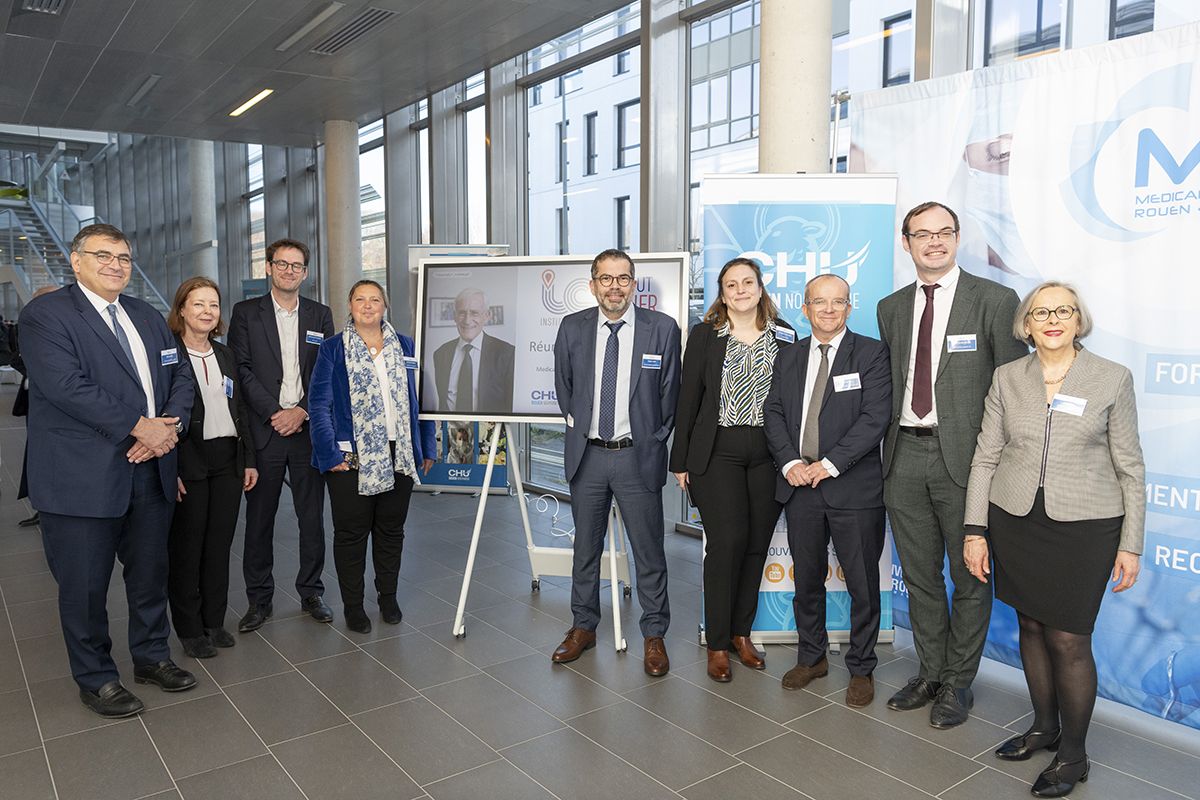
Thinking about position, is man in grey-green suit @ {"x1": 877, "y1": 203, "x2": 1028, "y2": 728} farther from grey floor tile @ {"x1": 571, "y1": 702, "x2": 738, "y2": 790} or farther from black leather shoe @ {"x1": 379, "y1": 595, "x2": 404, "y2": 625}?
black leather shoe @ {"x1": 379, "y1": 595, "x2": 404, "y2": 625}

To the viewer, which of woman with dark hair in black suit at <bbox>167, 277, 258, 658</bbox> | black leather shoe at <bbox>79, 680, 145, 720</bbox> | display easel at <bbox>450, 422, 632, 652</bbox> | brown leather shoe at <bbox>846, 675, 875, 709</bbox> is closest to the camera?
black leather shoe at <bbox>79, 680, 145, 720</bbox>

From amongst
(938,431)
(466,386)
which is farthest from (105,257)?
(938,431)

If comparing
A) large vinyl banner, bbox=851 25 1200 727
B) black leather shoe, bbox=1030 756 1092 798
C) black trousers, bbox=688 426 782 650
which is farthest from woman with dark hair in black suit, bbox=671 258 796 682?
black leather shoe, bbox=1030 756 1092 798

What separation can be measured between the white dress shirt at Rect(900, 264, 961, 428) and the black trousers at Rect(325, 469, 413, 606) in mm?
2151

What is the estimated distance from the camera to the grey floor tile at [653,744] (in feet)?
8.48

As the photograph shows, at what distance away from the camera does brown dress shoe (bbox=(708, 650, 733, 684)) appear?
325 cm

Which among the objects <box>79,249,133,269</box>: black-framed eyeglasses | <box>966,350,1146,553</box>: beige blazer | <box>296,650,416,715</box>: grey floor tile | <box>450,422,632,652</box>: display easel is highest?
<box>79,249,133,269</box>: black-framed eyeglasses

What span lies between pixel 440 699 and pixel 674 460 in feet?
4.01

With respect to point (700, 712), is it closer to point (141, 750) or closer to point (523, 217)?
point (141, 750)

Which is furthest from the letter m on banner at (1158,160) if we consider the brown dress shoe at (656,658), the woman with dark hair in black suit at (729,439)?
the brown dress shoe at (656,658)

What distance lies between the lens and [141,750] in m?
2.71

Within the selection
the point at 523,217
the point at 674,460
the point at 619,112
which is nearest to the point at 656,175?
the point at 619,112

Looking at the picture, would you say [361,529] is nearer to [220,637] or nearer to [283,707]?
[220,637]

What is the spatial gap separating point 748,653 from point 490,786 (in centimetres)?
127
